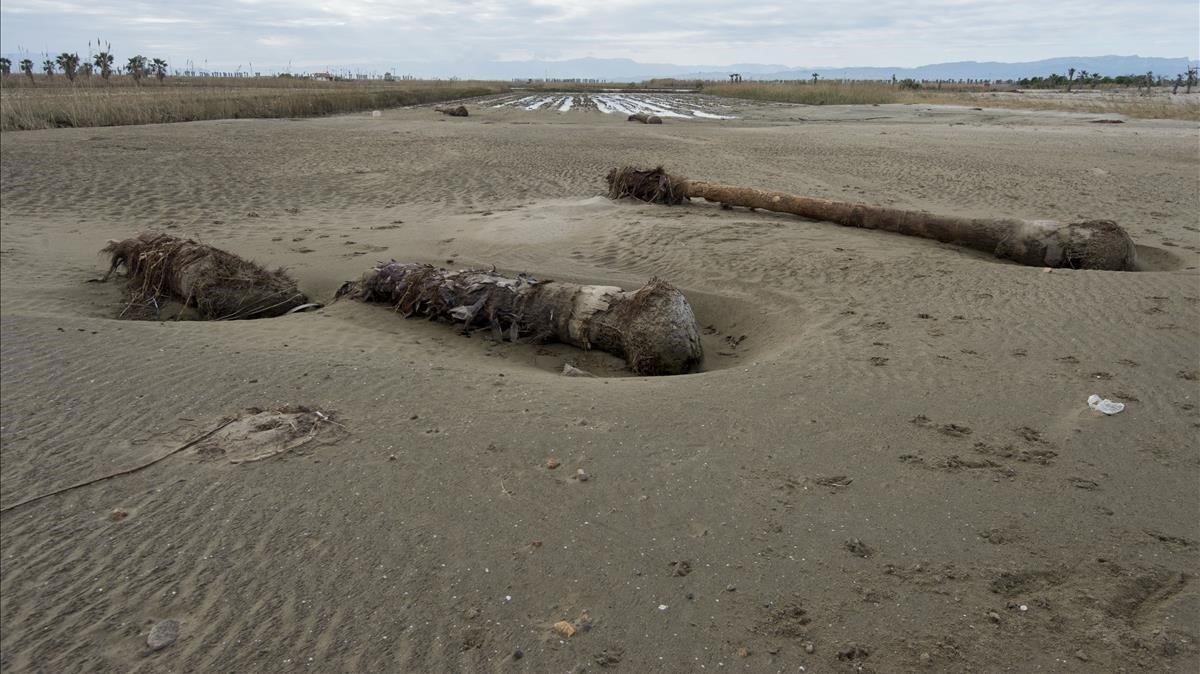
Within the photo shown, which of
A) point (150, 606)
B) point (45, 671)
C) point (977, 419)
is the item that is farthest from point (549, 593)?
point (977, 419)

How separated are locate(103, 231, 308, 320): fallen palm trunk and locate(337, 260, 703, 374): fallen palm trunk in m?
0.61

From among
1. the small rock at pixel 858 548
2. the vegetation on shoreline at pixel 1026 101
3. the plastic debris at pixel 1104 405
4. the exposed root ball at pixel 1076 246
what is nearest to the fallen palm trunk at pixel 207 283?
the small rock at pixel 858 548

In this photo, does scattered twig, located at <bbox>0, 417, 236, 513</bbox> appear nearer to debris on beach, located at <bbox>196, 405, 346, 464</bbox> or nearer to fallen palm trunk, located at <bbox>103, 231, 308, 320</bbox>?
debris on beach, located at <bbox>196, 405, 346, 464</bbox>

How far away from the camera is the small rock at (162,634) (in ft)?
8.75

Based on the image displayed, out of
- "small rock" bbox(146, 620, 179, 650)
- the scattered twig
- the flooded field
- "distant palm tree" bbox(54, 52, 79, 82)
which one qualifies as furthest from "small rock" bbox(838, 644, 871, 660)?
"distant palm tree" bbox(54, 52, 79, 82)

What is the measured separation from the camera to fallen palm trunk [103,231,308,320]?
6.68m

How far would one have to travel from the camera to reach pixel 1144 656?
2465 millimetres

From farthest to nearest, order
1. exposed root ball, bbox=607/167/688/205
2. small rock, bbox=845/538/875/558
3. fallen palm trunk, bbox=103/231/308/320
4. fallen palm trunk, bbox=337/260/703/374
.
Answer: exposed root ball, bbox=607/167/688/205 < fallen palm trunk, bbox=103/231/308/320 < fallen palm trunk, bbox=337/260/703/374 < small rock, bbox=845/538/875/558

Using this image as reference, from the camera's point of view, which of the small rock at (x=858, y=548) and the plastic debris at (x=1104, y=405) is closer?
the small rock at (x=858, y=548)

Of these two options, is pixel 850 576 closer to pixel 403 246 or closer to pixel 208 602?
pixel 208 602

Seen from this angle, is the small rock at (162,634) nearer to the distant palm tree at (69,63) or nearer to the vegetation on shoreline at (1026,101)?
the vegetation on shoreline at (1026,101)

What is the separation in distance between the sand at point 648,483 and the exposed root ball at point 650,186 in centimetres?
319

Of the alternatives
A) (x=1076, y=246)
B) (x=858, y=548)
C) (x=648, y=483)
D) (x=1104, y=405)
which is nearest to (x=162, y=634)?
(x=648, y=483)

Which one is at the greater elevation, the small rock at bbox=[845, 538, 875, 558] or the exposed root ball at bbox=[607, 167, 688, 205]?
the exposed root ball at bbox=[607, 167, 688, 205]
